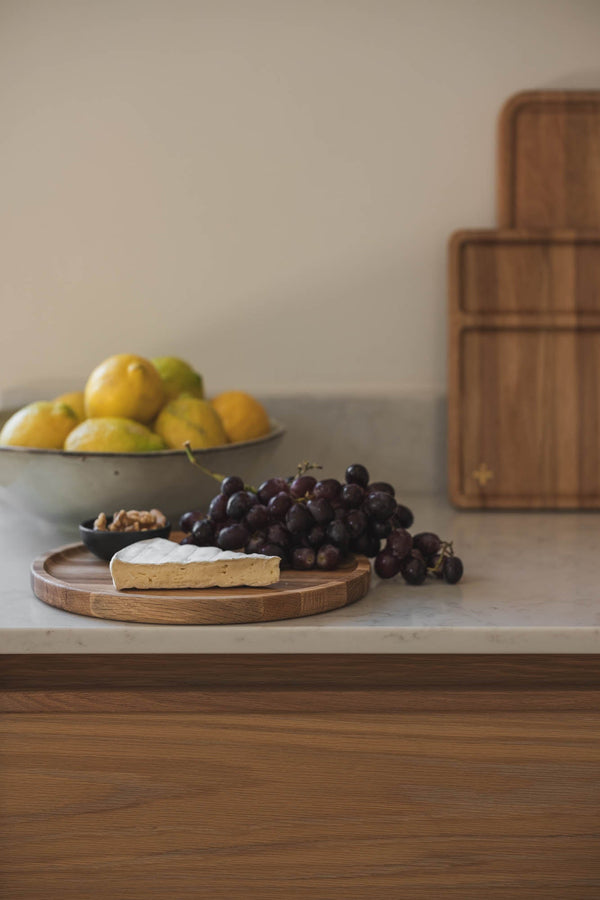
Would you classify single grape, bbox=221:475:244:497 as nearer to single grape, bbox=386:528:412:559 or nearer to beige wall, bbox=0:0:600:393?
single grape, bbox=386:528:412:559

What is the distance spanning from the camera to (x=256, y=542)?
911 mm

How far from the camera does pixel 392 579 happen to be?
97cm

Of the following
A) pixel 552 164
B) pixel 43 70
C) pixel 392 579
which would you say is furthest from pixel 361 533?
pixel 43 70

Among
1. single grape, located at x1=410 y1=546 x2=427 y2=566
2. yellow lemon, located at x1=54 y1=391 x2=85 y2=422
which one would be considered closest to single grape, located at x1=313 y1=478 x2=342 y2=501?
single grape, located at x1=410 y1=546 x2=427 y2=566

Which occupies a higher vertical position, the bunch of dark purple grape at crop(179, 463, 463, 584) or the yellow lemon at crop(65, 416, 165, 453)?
the yellow lemon at crop(65, 416, 165, 453)

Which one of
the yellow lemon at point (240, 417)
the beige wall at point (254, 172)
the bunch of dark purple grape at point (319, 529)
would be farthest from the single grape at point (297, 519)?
the beige wall at point (254, 172)

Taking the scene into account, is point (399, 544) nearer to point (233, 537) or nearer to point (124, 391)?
point (233, 537)

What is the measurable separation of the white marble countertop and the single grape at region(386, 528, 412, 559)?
1.4 inches

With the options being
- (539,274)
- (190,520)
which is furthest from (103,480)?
(539,274)

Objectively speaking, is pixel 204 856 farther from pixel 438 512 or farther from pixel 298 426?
pixel 298 426

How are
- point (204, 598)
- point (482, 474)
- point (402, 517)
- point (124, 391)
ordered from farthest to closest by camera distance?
point (482, 474) < point (124, 391) < point (402, 517) < point (204, 598)

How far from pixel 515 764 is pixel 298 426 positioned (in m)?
0.80

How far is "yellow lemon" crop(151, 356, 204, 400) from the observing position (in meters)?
1.26

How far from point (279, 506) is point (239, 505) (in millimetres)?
43
